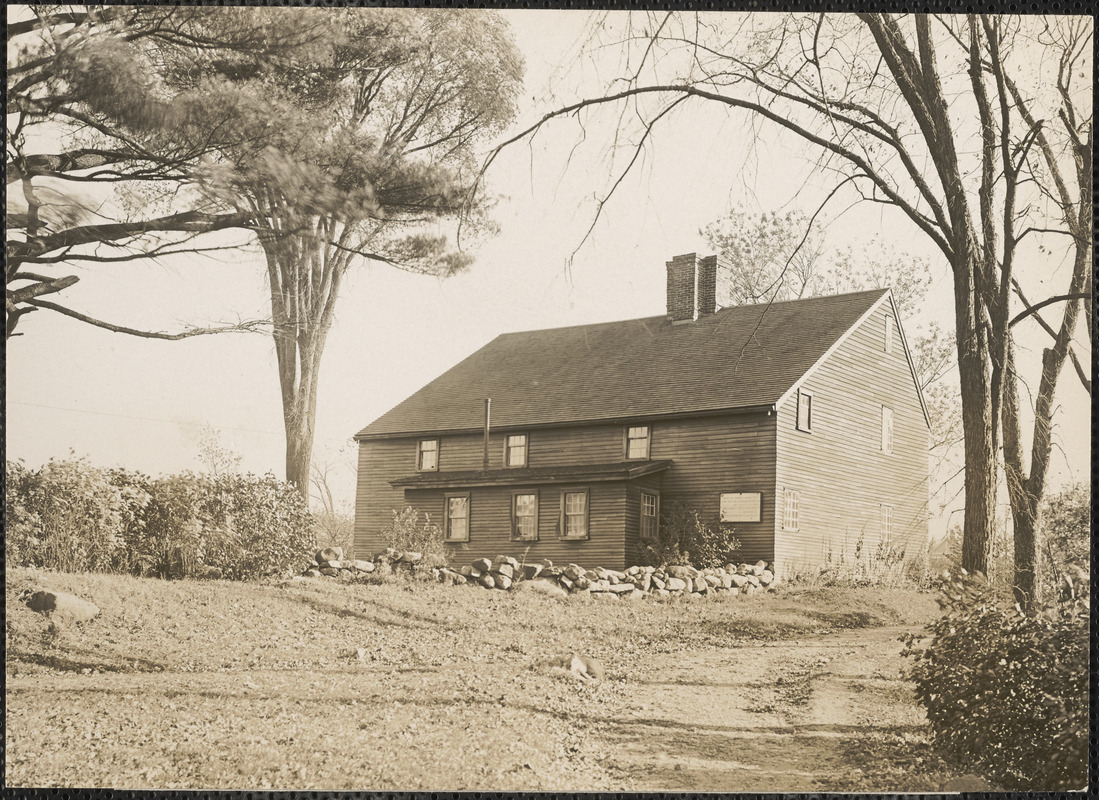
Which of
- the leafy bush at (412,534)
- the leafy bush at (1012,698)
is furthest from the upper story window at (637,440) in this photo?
the leafy bush at (1012,698)

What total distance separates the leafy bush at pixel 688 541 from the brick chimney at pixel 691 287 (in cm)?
126

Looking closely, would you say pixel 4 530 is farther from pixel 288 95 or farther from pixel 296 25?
pixel 296 25

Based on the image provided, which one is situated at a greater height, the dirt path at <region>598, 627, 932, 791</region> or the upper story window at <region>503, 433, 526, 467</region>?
the upper story window at <region>503, 433, 526, 467</region>

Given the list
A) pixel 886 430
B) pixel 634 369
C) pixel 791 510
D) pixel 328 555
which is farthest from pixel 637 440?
pixel 328 555

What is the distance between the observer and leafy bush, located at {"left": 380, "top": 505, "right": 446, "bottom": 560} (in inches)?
221

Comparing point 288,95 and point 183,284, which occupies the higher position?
point 288,95

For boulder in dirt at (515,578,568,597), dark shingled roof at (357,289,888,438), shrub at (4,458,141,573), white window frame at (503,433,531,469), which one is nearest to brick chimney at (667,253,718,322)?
dark shingled roof at (357,289,888,438)

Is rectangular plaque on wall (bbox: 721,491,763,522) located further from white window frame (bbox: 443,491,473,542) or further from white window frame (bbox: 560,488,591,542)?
white window frame (bbox: 443,491,473,542)

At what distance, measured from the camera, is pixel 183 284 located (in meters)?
4.68

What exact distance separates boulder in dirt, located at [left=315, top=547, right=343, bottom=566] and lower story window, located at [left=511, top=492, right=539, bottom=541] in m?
1.07

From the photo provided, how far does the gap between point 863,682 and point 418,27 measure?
4.13 metres

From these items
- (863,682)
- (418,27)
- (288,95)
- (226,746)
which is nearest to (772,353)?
(863,682)

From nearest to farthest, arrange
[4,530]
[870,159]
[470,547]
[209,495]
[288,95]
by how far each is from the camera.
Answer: [4,530]
[288,95]
[870,159]
[209,495]
[470,547]

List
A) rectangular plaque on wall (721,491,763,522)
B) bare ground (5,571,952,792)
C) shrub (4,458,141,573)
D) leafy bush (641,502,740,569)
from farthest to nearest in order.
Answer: leafy bush (641,502,740,569) < rectangular plaque on wall (721,491,763,522) < shrub (4,458,141,573) < bare ground (5,571,952,792)
